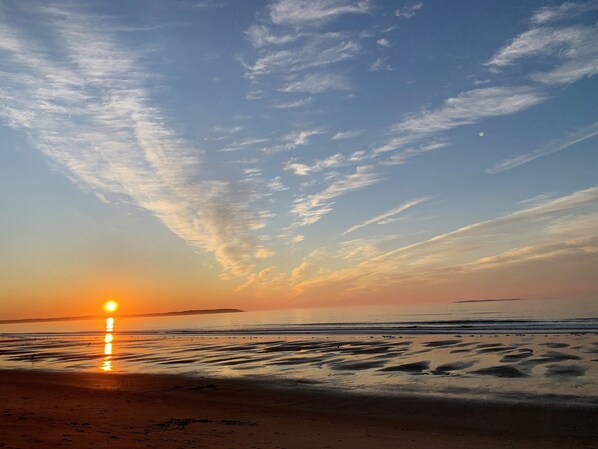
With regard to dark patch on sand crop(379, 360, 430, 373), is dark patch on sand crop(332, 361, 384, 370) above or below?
above

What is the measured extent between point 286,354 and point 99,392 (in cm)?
1589

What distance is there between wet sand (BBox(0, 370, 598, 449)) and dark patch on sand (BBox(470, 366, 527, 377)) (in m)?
6.20

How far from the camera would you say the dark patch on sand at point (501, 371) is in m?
20.8

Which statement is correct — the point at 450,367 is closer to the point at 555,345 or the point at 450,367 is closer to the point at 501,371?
the point at 501,371

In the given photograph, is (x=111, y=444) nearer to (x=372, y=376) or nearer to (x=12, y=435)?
(x=12, y=435)

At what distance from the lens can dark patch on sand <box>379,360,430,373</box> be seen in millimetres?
23398

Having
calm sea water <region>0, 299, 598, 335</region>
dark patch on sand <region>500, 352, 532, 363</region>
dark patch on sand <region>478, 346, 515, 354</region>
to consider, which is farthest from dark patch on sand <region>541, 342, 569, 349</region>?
calm sea water <region>0, 299, 598, 335</region>

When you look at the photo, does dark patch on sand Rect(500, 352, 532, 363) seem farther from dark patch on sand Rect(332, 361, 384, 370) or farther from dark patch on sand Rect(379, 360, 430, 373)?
dark patch on sand Rect(332, 361, 384, 370)

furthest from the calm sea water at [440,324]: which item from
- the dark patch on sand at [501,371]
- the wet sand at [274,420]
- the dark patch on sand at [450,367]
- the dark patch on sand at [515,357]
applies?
the wet sand at [274,420]

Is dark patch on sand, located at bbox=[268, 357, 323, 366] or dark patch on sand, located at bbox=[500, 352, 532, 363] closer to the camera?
dark patch on sand, located at bbox=[500, 352, 532, 363]

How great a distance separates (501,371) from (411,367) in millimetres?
4500

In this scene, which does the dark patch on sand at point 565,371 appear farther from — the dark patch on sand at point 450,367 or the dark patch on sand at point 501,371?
the dark patch on sand at point 450,367

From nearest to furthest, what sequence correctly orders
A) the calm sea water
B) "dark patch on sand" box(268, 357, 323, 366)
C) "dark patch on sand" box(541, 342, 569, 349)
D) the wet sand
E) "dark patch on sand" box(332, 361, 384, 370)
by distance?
1. the wet sand
2. "dark patch on sand" box(332, 361, 384, 370)
3. "dark patch on sand" box(268, 357, 323, 366)
4. "dark patch on sand" box(541, 342, 569, 349)
5. the calm sea water

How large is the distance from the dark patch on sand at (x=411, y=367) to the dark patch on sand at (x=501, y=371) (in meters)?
2.82
